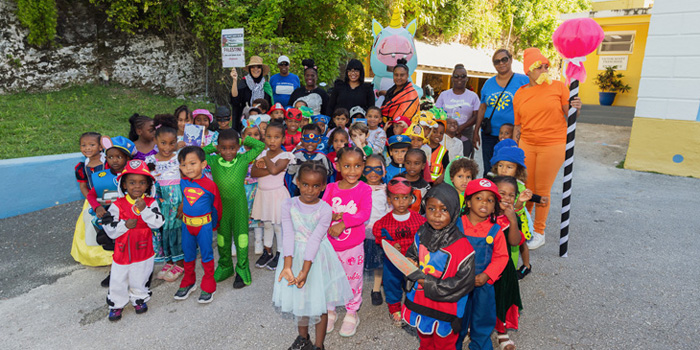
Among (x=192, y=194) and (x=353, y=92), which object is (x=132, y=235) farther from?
(x=353, y=92)

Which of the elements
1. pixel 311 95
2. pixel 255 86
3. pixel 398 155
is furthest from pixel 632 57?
pixel 398 155

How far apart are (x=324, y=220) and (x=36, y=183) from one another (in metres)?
4.87

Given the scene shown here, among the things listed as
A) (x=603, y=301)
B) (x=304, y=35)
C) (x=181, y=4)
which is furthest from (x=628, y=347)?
(x=181, y=4)

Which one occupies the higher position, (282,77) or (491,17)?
(491,17)

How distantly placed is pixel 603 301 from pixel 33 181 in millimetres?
6660

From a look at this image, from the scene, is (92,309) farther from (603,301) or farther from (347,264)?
(603,301)

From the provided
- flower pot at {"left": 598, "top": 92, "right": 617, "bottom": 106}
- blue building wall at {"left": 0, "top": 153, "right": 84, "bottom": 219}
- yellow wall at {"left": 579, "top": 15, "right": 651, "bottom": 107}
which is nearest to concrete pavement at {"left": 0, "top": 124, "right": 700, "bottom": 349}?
blue building wall at {"left": 0, "top": 153, "right": 84, "bottom": 219}

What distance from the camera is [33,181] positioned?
531 centimetres

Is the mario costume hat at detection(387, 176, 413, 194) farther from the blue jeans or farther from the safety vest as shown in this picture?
the blue jeans

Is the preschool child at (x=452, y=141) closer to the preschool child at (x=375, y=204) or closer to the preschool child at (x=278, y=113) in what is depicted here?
the preschool child at (x=375, y=204)

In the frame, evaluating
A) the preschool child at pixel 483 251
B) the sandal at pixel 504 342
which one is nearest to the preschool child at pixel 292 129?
the preschool child at pixel 483 251

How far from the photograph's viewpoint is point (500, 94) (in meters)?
4.79

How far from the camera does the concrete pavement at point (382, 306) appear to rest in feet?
9.46

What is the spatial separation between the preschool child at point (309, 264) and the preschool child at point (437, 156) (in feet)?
5.00
